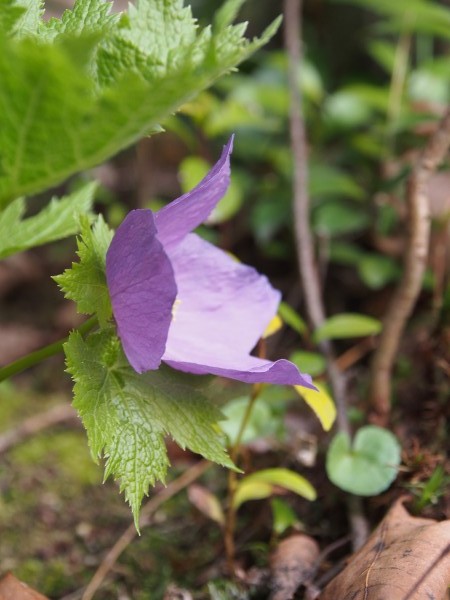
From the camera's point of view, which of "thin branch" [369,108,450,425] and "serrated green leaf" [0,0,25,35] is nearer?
"serrated green leaf" [0,0,25,35]

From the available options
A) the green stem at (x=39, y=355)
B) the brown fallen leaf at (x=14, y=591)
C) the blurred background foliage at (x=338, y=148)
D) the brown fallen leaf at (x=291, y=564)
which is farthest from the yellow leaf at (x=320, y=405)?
the blurred background foliage at (x=338, y=148)

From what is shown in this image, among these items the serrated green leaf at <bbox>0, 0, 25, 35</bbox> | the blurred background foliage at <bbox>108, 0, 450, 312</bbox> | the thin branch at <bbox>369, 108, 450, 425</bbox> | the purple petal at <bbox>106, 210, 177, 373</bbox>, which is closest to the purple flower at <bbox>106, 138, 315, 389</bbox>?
the purple petal at <bbox>106, 210, 177, 373</bbox>

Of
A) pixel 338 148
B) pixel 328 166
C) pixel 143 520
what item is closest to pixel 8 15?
pixel 143 520

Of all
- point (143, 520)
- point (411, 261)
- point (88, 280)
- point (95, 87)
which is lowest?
point (143, 520)

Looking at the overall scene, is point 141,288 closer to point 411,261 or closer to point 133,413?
point 133,413

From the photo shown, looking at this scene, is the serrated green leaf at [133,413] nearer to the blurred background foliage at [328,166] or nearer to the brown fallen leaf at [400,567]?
the brown fallen leaf at [400,567]

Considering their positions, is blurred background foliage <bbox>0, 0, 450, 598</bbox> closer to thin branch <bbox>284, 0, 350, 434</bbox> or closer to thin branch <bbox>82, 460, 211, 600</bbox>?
thin branch <bbox>284, 0, 350, 434</bbox>

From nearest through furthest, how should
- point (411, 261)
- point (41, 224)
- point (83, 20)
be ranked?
point (83, 20), point (41, 224), point (411, 261)
